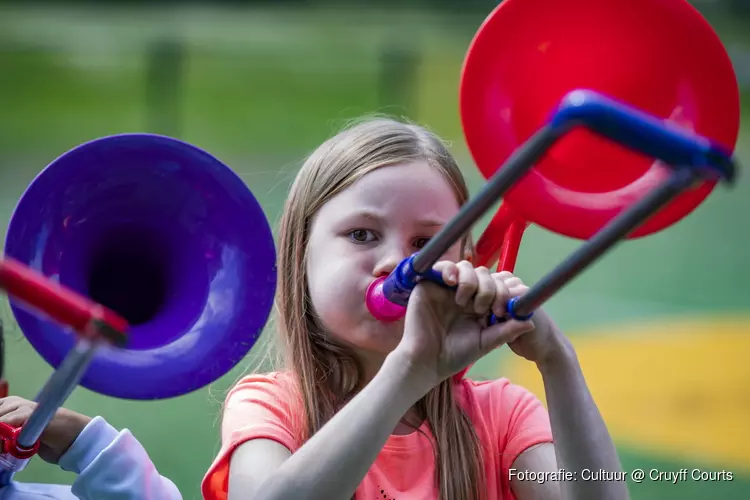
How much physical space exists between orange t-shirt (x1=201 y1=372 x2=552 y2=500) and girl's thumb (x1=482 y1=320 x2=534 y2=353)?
0.92ft

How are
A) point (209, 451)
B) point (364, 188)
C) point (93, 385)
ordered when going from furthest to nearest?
1. point (209, 451)
2. point (364, 188)
3. point (93, 385)

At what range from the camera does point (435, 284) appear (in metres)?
1.19

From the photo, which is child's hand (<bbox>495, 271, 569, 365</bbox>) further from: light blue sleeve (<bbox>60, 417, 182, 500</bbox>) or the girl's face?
light blue sleeve (<bbox>60, 417, 182, 500</bbox>)

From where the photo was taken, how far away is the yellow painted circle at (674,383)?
3.03 m

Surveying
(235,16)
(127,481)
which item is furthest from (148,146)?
(235,16)

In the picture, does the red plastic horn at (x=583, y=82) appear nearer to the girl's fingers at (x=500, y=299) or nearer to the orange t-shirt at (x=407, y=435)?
the girl's fingers at (x=500, y=299)

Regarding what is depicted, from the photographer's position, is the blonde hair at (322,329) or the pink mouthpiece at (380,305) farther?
the blonde hair at (322,329)

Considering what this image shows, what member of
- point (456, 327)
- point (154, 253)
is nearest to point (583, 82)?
point (456, 327)

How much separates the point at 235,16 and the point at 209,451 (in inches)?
248

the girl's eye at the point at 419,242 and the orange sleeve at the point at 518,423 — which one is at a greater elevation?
the girl's eye at the point at 419,242

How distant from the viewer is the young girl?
118 cm

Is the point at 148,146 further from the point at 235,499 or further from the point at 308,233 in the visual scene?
the point at 235,499

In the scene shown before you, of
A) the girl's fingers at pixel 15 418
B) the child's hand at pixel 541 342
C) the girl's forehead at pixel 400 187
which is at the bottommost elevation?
the girl's fingers at pixel 15 418

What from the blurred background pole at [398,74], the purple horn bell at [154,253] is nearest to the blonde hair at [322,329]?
the purple horn bell at [154,253]
